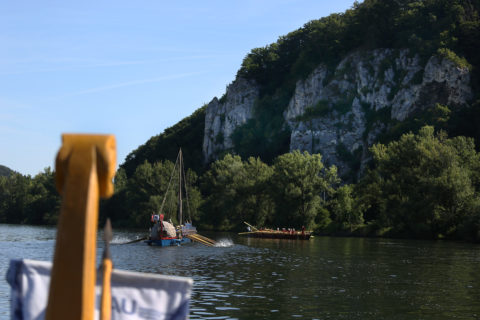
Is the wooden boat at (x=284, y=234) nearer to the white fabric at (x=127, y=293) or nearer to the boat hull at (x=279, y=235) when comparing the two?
the boat hull at (x=279, y=235)

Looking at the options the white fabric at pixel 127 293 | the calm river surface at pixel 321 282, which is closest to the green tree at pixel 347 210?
the calm river surface at pixel 321 282

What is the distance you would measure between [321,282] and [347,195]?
6032 cm

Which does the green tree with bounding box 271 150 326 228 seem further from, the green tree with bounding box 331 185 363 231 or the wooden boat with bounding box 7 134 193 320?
the wooden boat with bounding box 7 134 193 320

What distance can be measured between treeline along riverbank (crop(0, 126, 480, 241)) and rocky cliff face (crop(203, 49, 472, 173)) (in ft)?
40.3

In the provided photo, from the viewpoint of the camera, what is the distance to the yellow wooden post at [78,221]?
110 inches

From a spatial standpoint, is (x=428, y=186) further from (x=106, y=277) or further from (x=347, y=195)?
(x=106, y=277)

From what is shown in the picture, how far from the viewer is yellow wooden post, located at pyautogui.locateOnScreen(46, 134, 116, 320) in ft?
9.20

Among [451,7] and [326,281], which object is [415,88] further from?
[326,281]

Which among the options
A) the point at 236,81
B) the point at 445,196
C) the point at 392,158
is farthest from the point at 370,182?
the point at 236,81

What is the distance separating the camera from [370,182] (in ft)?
283

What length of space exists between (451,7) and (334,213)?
52159mm

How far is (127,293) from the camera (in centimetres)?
358

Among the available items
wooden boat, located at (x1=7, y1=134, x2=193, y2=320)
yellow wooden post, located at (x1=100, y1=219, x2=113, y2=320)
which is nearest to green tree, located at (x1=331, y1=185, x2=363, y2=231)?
yellow wooden post, located at (x1=100, y1=219, x2=113, y2=320)

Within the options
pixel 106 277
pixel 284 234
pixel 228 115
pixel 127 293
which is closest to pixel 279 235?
pixel 284 234
